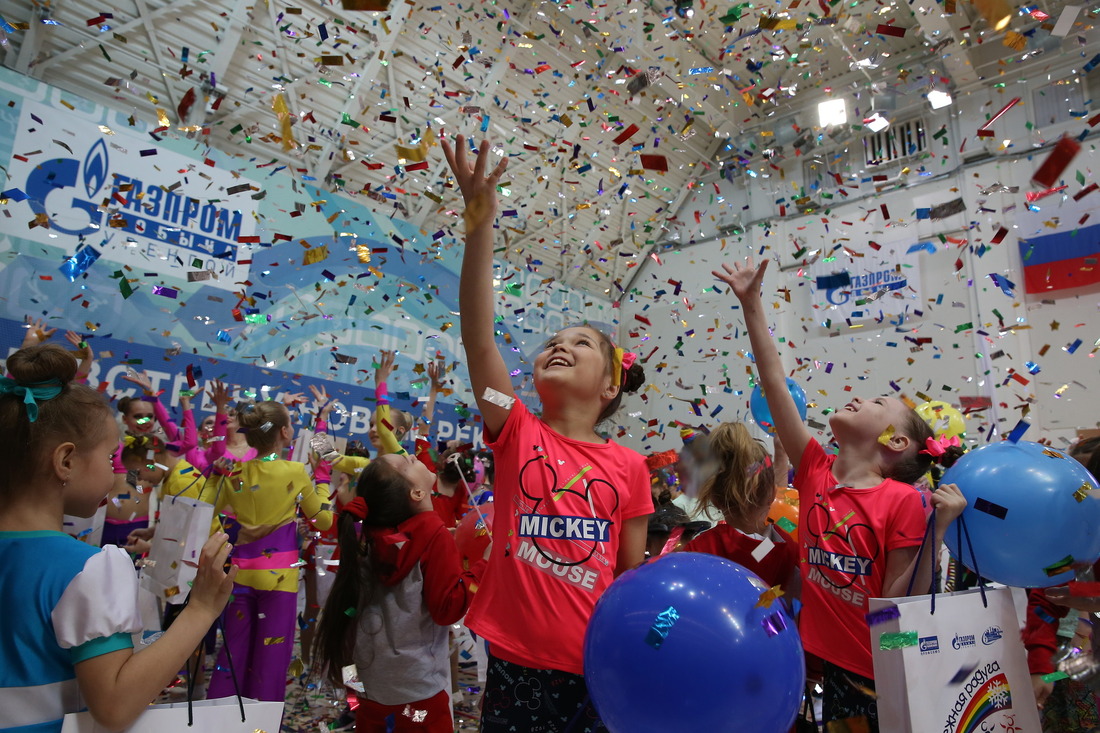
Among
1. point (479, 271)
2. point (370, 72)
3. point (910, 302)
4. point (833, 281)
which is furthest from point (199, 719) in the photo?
point (833, 281)

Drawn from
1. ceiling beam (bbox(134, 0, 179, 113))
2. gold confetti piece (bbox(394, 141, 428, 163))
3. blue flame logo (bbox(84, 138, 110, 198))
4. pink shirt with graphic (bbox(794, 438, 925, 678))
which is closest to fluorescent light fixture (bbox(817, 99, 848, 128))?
gold confetti piece (bbox(394, 141, 428, 163))

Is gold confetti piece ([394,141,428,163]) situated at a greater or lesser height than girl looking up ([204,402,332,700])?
greater

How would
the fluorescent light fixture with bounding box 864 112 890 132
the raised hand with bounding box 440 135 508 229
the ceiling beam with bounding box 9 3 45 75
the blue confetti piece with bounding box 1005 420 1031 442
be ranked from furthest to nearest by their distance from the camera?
the fluorescent light fixture with bounding box 864 112 890 132
the ceiling beam with bounding box 9 3 45 75
the blue confetti piece with bounding box 1005 420 1031 442
the raised hand with bounding box 440 135 508 229

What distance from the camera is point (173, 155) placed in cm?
703

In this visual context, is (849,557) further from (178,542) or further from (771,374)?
(178,542)

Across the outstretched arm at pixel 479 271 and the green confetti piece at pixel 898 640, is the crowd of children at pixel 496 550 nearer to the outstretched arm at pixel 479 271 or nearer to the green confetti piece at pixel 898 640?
the outstretched arm at pixel 479 271

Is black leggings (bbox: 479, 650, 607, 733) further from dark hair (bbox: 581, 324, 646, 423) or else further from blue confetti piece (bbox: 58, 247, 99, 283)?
blue confetti piece (bbox: 58, 247, 99, 283)

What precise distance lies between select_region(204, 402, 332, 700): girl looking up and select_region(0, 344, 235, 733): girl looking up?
2120mm

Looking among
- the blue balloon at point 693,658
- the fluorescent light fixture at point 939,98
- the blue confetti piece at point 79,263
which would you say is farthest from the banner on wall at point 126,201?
the fluorescent light fixture at point 939,98

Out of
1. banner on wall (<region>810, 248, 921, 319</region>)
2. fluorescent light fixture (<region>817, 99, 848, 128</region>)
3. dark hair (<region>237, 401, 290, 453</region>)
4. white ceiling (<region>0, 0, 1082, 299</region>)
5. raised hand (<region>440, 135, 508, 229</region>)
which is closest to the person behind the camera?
raised hand (<region>440, 135, 508, 229</region>)

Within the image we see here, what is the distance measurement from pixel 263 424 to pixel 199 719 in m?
2.51

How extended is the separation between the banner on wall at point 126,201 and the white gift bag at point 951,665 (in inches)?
274

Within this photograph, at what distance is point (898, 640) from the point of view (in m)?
1.32

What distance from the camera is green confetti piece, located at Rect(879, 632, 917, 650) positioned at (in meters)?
1.32
